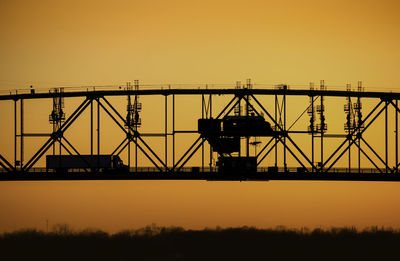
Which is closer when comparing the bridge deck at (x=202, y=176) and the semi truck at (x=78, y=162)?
the bridge deck at (x=202, y=176)

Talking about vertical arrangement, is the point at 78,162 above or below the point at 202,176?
above

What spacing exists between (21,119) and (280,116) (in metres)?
36.4

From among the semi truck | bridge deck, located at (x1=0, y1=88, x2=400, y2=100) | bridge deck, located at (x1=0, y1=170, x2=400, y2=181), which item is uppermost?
bridge deck, located at (x1=0, y1=88, x2=400, y2=100)

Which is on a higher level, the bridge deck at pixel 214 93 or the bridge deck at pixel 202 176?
the bridge deck at pixel 214 93

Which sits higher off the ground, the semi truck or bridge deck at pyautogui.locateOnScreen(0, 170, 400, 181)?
the semi truck

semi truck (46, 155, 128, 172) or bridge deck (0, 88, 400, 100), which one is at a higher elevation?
bridge deck (0, 88, 400, 100)

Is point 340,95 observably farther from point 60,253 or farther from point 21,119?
point 60,253

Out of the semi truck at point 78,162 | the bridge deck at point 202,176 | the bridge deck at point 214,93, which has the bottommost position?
the bridge deck at point 202,176

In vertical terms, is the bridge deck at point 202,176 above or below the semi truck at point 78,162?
below

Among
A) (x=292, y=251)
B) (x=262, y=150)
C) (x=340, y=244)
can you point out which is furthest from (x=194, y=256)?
(x=262, y=150)

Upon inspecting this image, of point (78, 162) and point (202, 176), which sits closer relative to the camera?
point (202, 176)

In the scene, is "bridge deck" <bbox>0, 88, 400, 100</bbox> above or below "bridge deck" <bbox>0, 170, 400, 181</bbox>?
above

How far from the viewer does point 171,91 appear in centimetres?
9788

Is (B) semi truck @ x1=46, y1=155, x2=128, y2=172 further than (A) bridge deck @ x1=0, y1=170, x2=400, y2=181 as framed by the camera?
Yes
